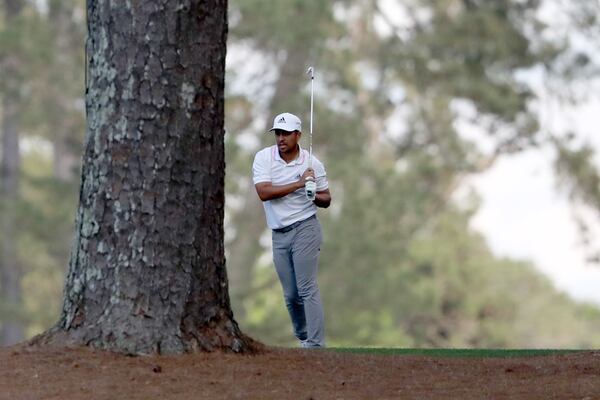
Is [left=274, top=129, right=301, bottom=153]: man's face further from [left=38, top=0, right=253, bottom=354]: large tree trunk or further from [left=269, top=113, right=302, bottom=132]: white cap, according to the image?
[left=38, top=0, right=253, bottom=354]: large tree trunk

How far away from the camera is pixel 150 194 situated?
8.94 metres

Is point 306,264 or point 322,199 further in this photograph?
point 306,264

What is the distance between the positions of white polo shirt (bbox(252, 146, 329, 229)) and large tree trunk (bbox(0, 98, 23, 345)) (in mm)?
22734

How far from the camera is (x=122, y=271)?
8898mm

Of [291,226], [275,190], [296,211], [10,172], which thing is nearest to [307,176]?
[275,190]

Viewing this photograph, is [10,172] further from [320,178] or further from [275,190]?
[275,190]

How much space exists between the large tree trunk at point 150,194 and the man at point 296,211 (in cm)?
111

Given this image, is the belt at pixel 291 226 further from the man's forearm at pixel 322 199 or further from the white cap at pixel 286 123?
the white cap at pixel 286 123

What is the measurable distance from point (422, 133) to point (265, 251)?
16.0 feet

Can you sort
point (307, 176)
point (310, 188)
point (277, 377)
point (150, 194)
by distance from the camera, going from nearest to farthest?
point (277, 377) < point (150, 194) < point (310, 188) < point (307, 176)

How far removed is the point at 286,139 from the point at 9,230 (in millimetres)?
24140

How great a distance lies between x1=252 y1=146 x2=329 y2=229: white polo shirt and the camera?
408 inches

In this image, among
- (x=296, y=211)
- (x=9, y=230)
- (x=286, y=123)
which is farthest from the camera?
(x=9, y=230)

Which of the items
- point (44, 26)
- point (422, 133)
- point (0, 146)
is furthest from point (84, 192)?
point (0, 146)
